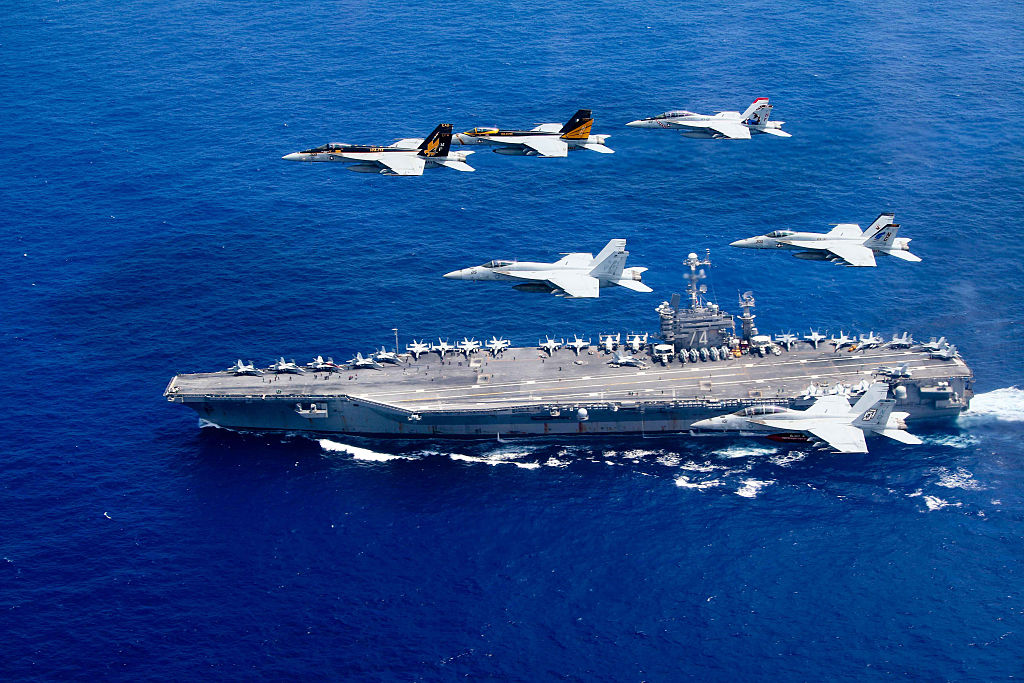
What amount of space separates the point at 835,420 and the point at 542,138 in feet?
183

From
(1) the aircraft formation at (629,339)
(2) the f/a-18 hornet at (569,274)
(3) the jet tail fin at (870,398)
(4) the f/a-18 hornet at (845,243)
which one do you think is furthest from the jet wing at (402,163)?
(3) the jet tail fin at (870,398)

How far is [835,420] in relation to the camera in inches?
5069

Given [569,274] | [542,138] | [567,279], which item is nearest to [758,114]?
[542,138]

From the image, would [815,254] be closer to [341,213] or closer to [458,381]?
[458,381]

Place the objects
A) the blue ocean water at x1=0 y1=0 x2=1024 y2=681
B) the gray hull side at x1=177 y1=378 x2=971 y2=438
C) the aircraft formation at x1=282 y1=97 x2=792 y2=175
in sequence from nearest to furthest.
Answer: the blue ocean water at x1=0 y1=0 x2=1024 y2=681 < the gray hull side at x1=177 y1=378 x2=971 y2=438 < the aircraft formation at x1=282 y1=97 x2=792 y2=175

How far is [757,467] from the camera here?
420 ft

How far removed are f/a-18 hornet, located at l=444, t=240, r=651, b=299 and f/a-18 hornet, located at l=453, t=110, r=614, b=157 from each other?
18.6m

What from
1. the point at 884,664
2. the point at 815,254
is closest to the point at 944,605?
the point at 884,664

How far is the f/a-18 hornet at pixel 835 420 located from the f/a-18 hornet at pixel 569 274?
21022 millimetres

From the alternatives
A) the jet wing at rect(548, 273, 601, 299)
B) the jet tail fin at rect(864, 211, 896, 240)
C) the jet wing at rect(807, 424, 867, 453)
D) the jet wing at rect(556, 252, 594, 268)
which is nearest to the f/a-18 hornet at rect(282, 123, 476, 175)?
the jet wing at rect(556, 252, 594, 268)

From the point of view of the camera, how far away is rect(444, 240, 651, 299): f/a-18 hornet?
142625 millimetres

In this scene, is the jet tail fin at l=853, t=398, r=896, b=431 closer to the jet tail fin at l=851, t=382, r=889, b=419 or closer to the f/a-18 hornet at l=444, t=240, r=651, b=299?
the jet tail fin at l=851, t=382, r=889, b=419

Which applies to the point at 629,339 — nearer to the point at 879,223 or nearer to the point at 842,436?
the point at 842,436

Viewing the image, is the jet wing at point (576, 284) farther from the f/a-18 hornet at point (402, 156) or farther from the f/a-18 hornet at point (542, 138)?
the f/a-18 hornet at point (402, 156)
